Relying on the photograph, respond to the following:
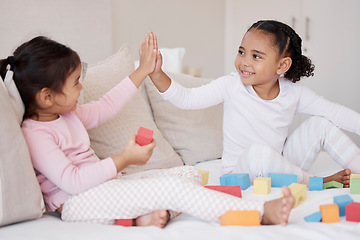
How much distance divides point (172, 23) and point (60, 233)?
259 centimetres

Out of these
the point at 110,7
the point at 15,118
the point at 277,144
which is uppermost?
the point at 110,7

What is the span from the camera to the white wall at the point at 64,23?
1.93 metres

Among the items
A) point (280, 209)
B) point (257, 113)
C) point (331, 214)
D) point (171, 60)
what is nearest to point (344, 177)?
point (257, 113)

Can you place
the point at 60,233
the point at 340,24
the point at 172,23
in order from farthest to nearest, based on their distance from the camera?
1. the point at 340,24
2. the point at 172,23
3. the point at 60,233

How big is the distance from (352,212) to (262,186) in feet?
0.95

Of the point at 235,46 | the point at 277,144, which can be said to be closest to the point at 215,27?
the point at 235,46

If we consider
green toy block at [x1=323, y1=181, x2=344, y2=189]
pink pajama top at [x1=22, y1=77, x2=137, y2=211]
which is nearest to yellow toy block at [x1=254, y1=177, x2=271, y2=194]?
green toy block at [x1=323, y1=181, x2=344, y2=189]

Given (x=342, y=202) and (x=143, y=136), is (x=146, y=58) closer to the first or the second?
(x=143, y=136)

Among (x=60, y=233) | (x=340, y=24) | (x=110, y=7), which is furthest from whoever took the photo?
(x=340, y=24)

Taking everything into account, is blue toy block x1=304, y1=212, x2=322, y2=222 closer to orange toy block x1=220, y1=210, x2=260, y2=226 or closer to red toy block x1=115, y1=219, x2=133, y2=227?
orange toy block x1=220, y1=210, x2=260, y2=226

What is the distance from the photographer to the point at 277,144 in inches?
65.5

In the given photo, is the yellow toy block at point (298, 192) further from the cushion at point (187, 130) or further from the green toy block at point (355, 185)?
the cushion at point (187, 130)

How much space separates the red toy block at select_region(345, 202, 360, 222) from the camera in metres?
1.01

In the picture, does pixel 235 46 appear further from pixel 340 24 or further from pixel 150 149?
pixel 150 149
